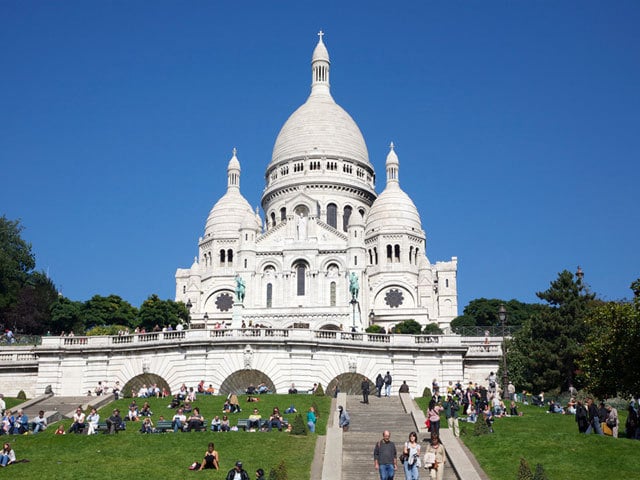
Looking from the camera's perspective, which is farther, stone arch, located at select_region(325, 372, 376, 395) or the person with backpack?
stone arch, located at select_region(325, 372, 376, 395)

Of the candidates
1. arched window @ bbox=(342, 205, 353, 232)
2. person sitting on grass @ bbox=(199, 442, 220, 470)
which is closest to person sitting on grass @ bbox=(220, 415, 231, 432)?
person sitting on grass @ bbox=(199, 442, 220, 470)

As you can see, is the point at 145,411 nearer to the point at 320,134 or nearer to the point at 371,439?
the point at 371,439

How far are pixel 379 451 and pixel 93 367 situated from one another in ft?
92.3

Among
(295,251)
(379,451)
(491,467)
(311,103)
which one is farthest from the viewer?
(311,103)

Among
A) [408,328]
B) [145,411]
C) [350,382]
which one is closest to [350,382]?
[350,382]

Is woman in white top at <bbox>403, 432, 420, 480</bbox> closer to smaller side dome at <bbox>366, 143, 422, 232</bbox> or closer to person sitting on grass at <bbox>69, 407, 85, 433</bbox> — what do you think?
person sitting on grass at <bbox>69, 407, 85, 433</bbox>

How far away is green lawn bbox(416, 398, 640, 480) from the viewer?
2617cm

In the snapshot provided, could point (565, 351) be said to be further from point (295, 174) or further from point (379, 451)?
point (295, 174)

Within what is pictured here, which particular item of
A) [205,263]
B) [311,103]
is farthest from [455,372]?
[311,103]

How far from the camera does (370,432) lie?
1273 inches

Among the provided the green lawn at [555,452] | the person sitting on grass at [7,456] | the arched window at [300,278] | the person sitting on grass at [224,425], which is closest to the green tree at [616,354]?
the green lawn at [555,452]

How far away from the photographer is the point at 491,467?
2697 cm

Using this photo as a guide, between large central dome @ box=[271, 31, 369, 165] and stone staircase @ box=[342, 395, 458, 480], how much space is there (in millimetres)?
75662

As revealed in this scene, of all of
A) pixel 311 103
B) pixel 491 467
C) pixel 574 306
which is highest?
pixel 311 103
